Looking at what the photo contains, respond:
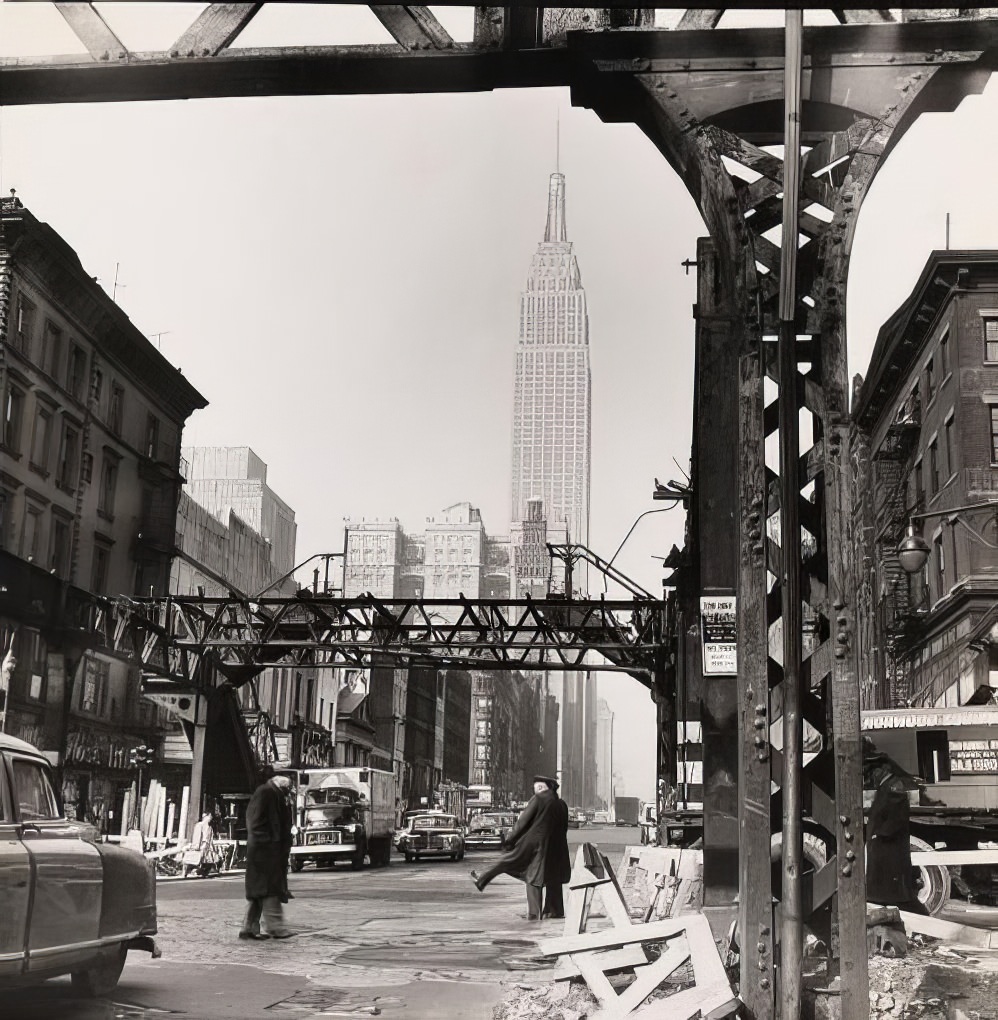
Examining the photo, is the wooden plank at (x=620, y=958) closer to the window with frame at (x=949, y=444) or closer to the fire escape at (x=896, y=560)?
the window with frame at (x=949, y=444)

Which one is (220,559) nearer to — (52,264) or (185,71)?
(52,264)

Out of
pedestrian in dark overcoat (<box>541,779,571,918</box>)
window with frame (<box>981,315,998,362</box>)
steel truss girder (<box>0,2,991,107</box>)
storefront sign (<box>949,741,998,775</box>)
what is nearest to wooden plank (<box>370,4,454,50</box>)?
steel truss girder (<box>0,2,991,107</box>)

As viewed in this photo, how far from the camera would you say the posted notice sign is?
6746 millimetres

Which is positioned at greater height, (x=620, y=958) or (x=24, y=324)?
(x=24, y=324)

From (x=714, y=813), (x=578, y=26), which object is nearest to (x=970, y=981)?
(x=714, y=813)

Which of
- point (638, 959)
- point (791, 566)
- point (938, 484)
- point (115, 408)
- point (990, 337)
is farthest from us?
point (938, 484)

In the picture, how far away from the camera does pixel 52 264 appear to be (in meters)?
11.5

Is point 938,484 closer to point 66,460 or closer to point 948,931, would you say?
point 948,931

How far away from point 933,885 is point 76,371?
1325 cm

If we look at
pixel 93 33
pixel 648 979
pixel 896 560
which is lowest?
pixel 648 979

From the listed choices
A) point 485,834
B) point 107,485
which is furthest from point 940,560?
point 107,485

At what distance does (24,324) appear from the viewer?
44.6ft

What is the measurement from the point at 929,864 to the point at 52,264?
13042 millimetres

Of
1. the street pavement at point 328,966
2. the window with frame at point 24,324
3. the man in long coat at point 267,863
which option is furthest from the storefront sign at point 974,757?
the window with frame at point 24,324
